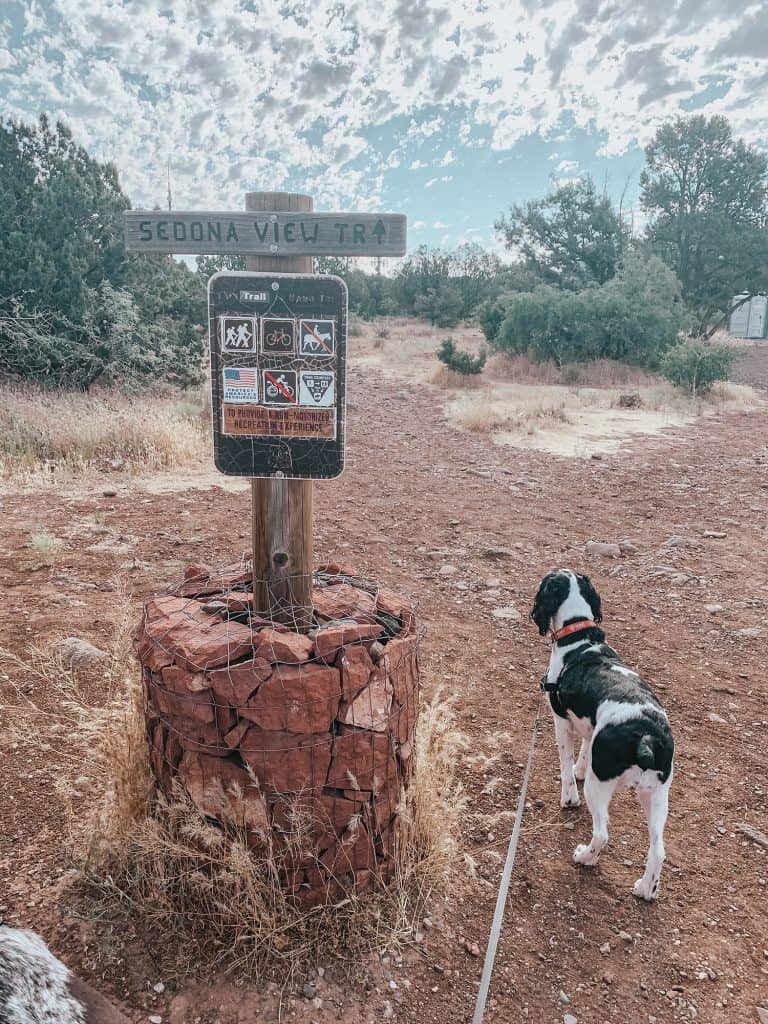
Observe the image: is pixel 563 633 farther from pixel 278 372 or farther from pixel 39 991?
pixel 39 991

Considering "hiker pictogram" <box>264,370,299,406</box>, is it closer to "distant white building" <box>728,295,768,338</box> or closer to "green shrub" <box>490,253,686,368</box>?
"green shrub" <box>490,253,686,368</box>

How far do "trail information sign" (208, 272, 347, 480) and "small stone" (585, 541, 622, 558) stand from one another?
4.35 m

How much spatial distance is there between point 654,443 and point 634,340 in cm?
1050

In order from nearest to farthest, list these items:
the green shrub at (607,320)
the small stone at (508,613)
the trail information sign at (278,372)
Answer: the trail information sign at (278,372) → the small stone at (508,613) → the green shrub at (607,320)

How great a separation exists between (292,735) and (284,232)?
5.52ft

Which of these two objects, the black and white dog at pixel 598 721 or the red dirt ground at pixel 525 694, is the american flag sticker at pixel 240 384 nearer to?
the black and white dog at pixel 598 721

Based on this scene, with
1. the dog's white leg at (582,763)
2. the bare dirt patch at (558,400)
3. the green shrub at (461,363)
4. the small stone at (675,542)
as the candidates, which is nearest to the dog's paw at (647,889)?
the dog's white leg at (582,763)

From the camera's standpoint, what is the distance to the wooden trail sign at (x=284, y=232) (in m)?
2.38

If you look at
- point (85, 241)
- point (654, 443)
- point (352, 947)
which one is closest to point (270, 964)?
point (352, 947)

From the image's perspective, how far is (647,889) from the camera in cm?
259

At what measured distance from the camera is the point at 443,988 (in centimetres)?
222

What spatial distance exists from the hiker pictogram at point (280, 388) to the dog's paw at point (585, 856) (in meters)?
2.04

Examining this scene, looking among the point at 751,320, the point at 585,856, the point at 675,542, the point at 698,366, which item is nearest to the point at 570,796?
the point at 585,856

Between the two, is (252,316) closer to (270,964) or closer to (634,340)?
(270,964)
